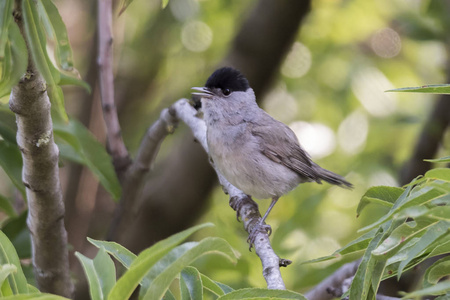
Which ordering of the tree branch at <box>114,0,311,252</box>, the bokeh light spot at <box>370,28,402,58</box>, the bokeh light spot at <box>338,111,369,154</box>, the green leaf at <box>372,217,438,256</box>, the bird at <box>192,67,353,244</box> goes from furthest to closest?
1. the bokeh light spot at <box>370,28,402,58</box>
2. the bokeh light spot at <box>338,111,369,154</box>
3. the tree branch at <box>114,0,311,252</box>
4. the bird at <box>192,67,353,244</box>
5. the green leaf at <box>372,217,438,256</box>

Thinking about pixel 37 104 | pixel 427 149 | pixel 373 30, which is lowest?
pixel 37 104

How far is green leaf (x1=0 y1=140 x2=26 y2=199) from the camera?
286 cm

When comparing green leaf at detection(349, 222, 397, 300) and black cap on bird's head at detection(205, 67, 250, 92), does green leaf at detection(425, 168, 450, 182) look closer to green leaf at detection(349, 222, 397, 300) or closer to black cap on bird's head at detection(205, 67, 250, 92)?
green leaf at detection(349, 222, 397, 300)

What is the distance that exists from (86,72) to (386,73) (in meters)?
3.19

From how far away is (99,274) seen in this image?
171 centimetres

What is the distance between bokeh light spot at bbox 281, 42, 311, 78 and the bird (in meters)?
1.31

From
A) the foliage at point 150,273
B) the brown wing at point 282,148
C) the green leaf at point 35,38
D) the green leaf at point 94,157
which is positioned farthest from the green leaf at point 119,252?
the brown wing at point 282,148

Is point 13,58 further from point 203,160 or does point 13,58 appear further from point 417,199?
point 203,160

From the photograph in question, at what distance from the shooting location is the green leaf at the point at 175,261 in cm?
152

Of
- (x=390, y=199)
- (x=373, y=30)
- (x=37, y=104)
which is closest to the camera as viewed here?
(x=390, y=199)

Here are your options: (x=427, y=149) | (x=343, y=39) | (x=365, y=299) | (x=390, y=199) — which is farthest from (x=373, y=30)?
(x=365, y=299)

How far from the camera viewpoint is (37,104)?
214cm

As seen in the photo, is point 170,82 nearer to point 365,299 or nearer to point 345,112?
point 345,112

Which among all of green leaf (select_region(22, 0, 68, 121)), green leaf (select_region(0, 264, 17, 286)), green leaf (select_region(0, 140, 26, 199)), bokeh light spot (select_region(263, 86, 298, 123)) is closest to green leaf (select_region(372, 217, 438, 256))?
green leaf (select_region(0, 264, 17, 286))
